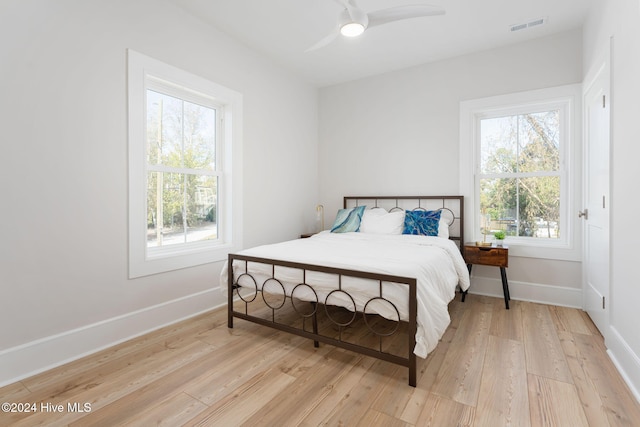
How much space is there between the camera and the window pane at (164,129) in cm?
279

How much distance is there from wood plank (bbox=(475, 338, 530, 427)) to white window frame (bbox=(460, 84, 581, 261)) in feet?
4.77

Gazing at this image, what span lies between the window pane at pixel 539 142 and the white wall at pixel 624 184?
46.2 inches

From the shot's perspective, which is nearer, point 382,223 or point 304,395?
point 304,395

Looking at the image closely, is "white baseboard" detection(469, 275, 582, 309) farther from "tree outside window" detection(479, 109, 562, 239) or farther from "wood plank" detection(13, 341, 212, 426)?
"wood plank" detection(13, 341, 212, 426)

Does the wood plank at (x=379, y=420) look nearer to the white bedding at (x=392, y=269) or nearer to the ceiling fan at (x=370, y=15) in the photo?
the white bedding at (x=392, y=269)

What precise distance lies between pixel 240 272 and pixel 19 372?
1446mm

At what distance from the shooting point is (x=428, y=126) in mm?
3916

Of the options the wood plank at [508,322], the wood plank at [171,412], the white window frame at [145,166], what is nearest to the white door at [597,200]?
the wood plank at [508,322]

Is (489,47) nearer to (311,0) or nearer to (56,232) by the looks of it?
(311,0)

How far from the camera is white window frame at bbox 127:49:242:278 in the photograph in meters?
2.53

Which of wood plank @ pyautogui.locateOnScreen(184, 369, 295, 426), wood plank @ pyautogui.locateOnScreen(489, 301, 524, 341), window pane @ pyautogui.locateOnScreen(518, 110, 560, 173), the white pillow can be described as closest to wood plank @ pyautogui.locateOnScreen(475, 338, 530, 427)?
wood plank @ pyautogui.locateOnScreen(489, 301, 524, 341)

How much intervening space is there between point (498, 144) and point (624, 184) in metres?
1.85

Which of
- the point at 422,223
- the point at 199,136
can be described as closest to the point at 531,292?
the point at 422,223

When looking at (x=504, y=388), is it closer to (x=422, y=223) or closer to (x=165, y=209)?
(x=422, y=223)
